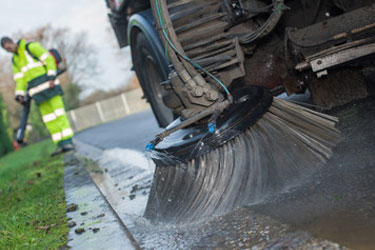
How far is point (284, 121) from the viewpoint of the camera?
8.38 ft

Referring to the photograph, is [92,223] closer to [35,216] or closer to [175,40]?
[35,216]

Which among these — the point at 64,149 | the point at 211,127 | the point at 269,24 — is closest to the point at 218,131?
the point at 211,127

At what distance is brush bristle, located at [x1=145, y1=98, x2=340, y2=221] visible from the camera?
7.68ft

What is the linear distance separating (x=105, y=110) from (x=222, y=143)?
1255 inches

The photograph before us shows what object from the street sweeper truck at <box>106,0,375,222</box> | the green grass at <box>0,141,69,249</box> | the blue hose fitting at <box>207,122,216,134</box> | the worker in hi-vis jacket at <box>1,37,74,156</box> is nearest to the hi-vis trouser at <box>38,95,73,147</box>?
the worker in hi-vis jacket at <box>1,37,74,156</box>

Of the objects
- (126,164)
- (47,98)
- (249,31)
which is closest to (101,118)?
(47,98)

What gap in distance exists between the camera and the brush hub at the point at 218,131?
7.87 feet

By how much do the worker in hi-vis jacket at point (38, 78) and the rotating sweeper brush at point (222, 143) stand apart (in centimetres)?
493

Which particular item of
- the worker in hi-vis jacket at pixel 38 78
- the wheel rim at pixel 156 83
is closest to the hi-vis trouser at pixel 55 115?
the worker in hi-vis jacket at pixel 38 78

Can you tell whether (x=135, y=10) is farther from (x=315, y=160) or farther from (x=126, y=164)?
(x=315, y=160)

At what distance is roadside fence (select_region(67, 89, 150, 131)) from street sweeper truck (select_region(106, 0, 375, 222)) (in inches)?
1127

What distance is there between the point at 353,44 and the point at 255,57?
868 mm

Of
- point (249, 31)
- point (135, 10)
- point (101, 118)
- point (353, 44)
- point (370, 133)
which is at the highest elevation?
point (135, 10)

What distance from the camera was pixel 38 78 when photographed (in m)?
7.32
